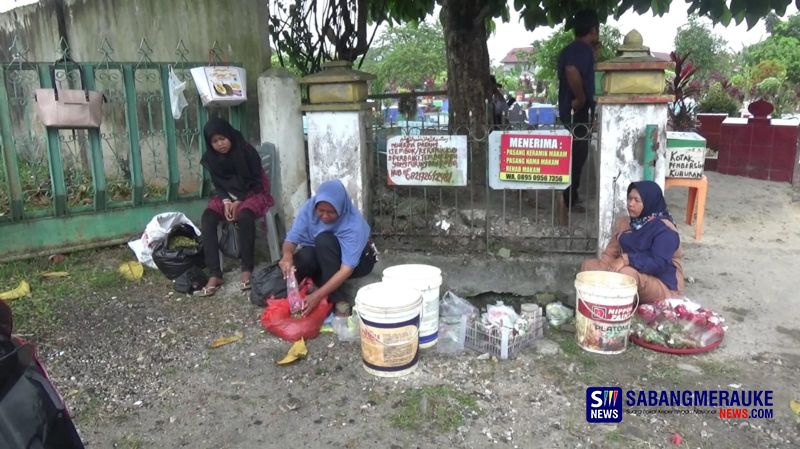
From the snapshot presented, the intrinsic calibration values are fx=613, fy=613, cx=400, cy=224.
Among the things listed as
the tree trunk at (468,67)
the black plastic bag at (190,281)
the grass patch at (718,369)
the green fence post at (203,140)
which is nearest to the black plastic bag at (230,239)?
the black plastic bag at (190,281)

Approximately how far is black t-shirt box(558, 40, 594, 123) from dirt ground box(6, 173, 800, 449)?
1752mm

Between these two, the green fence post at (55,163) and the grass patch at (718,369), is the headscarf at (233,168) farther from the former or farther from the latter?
the grass patch at (718,369)

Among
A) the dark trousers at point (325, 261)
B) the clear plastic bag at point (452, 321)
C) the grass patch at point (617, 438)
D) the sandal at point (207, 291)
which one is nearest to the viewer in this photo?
the grass patch at point (617, 438)

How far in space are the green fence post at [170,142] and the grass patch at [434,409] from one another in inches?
132

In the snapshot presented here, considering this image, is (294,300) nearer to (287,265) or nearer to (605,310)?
(287,265)

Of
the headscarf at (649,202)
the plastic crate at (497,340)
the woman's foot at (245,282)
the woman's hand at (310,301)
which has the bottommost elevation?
the plastic crate at (497,340)

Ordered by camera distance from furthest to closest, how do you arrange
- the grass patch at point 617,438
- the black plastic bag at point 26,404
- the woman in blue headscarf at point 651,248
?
the woman in blue headscarf at point 651,248
the grass patch at point 617,438
the black plastic bag at point 26,404

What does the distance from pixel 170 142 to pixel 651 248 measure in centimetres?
404

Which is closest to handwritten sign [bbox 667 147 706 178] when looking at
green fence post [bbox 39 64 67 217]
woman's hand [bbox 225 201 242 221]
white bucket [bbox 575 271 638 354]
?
white bucket [bbox 575 271 638 354]

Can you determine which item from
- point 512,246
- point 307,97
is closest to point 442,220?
point 512,246

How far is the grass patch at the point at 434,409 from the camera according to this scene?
9.61 feet

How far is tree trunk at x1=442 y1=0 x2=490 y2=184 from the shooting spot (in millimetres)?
6398

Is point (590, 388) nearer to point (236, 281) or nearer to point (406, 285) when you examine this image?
point (406, 285)

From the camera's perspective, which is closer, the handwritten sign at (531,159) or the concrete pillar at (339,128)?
the handwritten sign at (531,159)
